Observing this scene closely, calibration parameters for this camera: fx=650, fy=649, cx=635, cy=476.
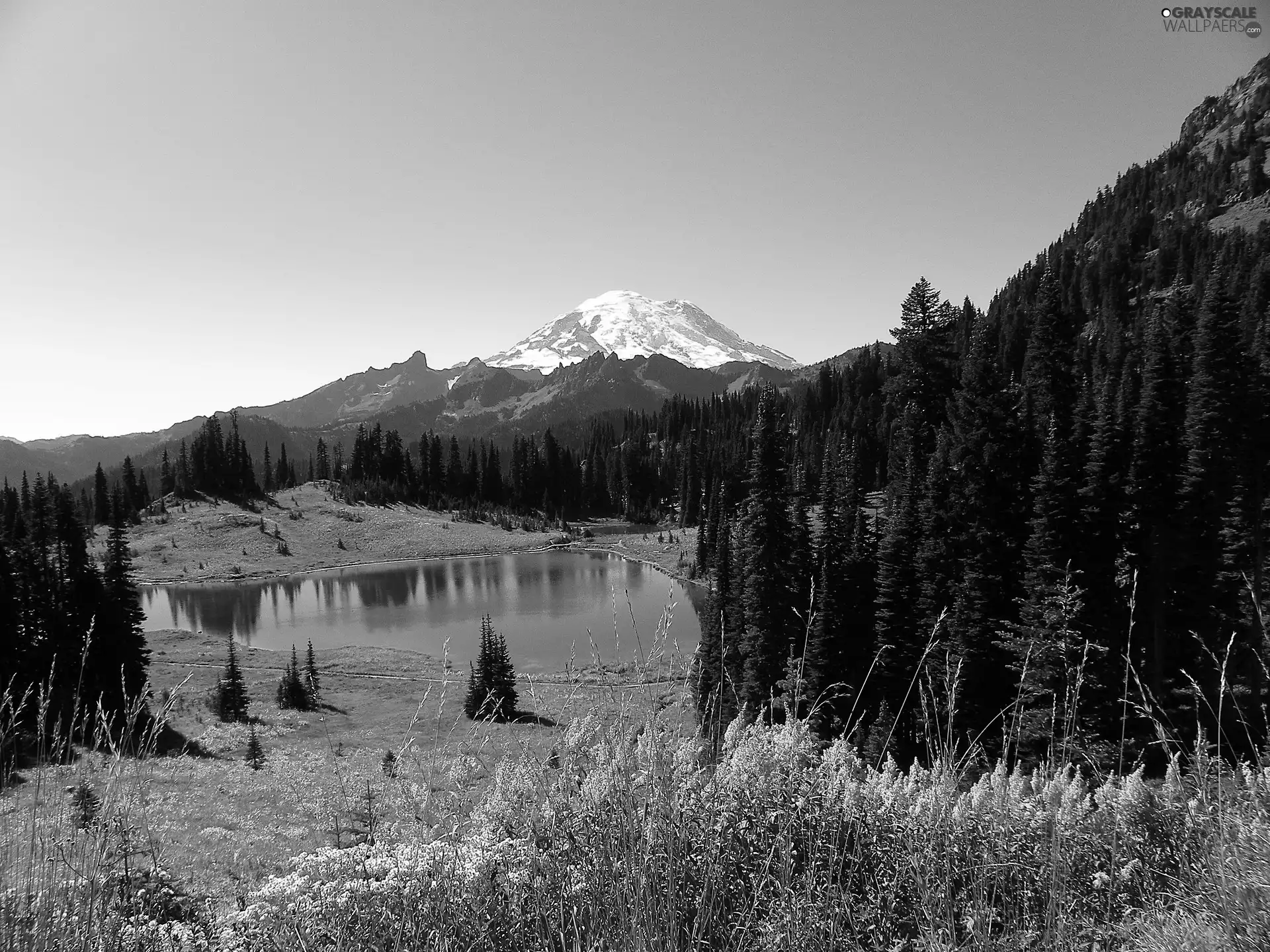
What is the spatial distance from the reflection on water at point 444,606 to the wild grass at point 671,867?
43248 mm

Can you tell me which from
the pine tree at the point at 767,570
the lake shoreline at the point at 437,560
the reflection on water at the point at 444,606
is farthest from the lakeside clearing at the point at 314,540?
the pine tree at the point at 767,570

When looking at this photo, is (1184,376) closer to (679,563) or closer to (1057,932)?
(1057,932)

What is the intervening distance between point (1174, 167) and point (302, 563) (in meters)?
218

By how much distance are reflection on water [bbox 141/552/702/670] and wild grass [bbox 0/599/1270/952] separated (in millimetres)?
43248

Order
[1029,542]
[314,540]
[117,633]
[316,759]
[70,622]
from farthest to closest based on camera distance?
[314,540], [117,633], [70,622], [316,759], [1029,542]

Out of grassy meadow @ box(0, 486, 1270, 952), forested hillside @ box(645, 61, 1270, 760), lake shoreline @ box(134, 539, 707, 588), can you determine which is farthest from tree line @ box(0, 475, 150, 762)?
lake shoreline @ box(134, 539, 707, 588)

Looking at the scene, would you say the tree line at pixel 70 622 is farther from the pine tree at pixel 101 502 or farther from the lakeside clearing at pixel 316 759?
the pine tree at pixel 101 502

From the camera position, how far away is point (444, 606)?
76.5 metres

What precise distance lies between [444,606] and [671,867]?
77.9 m

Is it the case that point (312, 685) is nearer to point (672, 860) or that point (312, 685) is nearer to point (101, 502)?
point (672, 860)

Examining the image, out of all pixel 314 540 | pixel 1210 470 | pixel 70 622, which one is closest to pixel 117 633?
pixel 70 622

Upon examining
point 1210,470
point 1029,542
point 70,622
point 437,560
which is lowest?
point 437,560

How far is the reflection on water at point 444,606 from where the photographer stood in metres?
59.3

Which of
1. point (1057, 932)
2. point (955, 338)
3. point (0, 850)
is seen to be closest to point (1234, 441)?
point (955, 338)
